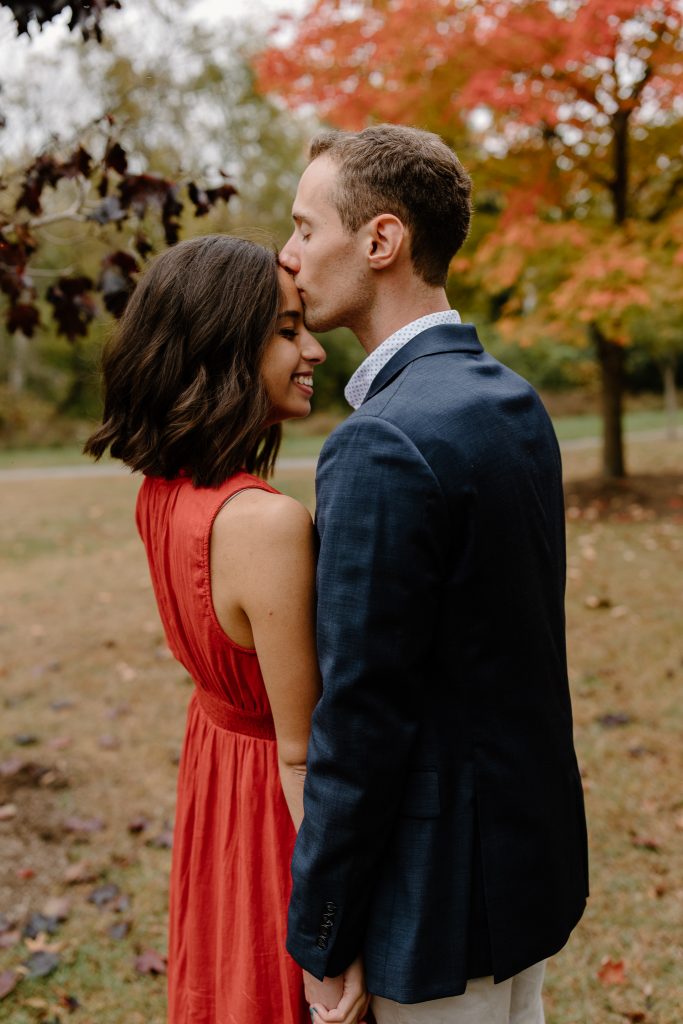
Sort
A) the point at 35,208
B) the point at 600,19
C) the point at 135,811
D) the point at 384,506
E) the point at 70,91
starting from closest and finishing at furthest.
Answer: the point at 384,506, the point at 35,208, the point at 135,811, the point at 600,19, the point at 70,91

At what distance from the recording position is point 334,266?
1.71 metres

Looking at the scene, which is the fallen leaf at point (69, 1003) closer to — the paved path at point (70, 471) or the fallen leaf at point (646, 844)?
the fallen leaf at point (646, 844)

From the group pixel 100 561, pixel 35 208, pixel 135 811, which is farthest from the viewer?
pixel 100 561

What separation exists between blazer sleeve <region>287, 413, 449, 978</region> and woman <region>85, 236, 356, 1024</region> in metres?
0.18

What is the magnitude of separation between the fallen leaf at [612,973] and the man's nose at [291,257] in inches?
106

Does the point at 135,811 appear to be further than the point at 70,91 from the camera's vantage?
No

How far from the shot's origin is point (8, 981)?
309cm

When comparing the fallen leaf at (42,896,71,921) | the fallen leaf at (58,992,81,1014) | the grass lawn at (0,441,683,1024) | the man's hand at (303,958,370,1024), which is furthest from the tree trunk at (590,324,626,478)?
the man's hand at (303,958,370,1024)

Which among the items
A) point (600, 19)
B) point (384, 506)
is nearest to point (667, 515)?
point (600, 19)

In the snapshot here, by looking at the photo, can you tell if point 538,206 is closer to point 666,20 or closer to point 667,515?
point 666,20

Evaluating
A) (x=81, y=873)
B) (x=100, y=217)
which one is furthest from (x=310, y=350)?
(x=81, y=873)

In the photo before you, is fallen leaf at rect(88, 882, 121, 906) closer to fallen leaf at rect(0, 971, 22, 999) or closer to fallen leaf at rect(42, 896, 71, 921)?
fallen leaf at rect(42, 896, 71, 921)

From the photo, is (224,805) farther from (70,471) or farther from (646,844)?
(70,471)

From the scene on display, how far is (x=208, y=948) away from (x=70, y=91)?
870 inches
